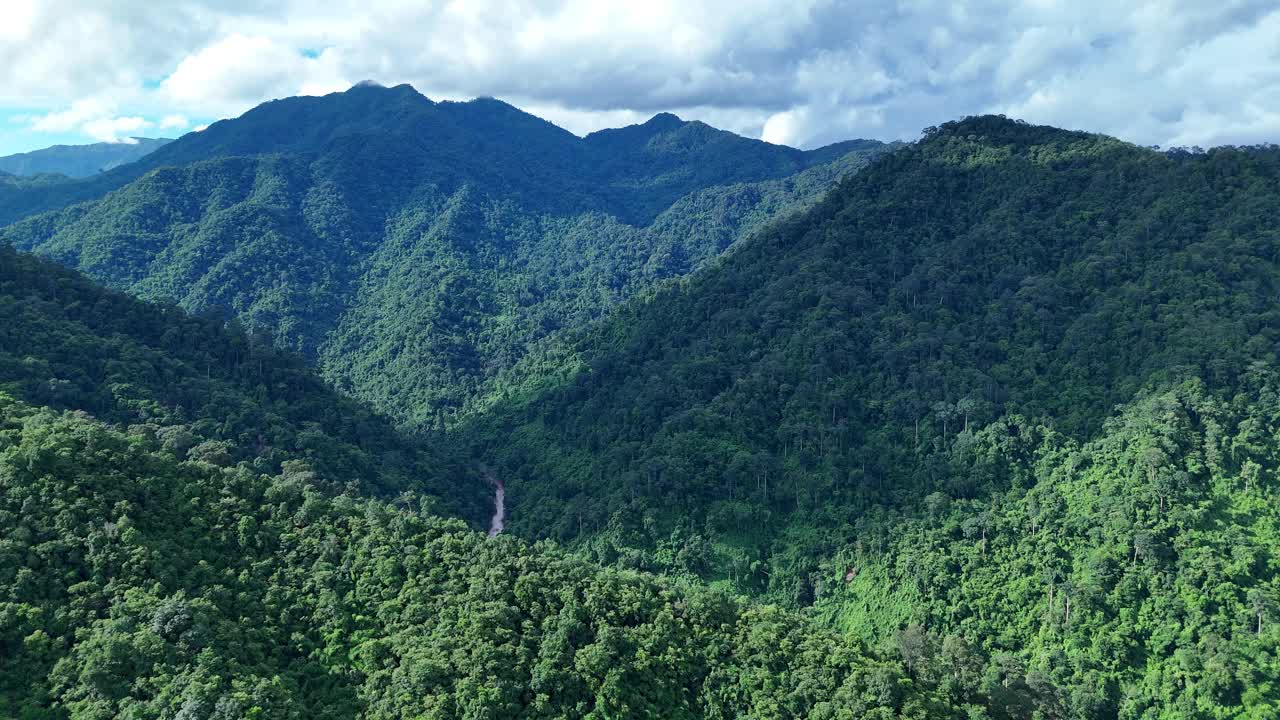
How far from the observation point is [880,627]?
69438mm

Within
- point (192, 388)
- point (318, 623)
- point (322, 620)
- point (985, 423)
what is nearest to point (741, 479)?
point (985, 423)

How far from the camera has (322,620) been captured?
4909 centimetres

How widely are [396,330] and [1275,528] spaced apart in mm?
118398

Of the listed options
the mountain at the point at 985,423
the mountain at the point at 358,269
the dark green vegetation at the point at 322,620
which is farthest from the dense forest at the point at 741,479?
the mountain at the point at 358,269

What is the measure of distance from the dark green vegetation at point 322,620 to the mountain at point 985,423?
11246mm

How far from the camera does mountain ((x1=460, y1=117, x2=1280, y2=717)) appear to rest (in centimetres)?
6203

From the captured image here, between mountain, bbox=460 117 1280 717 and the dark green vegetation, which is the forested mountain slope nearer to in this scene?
the dark green vegetation

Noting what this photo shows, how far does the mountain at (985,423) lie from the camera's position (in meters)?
62.0

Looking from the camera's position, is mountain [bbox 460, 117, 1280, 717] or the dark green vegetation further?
mountain [bbox 460, 117, 1280, 717]

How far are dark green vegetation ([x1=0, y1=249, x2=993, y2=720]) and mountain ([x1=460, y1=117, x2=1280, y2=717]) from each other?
1125cm

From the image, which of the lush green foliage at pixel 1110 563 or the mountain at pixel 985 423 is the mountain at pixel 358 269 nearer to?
the mountain at pixel 985 423

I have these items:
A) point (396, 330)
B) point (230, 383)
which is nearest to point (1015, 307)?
point (230, 383)

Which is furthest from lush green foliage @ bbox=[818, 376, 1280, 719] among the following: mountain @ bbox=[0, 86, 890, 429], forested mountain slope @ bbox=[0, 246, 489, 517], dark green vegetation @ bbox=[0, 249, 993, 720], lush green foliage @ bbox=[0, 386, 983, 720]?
mountain @ bbox=[0, 86, 890, 429]

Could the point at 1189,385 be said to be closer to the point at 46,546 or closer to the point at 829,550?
the point at 829,550
